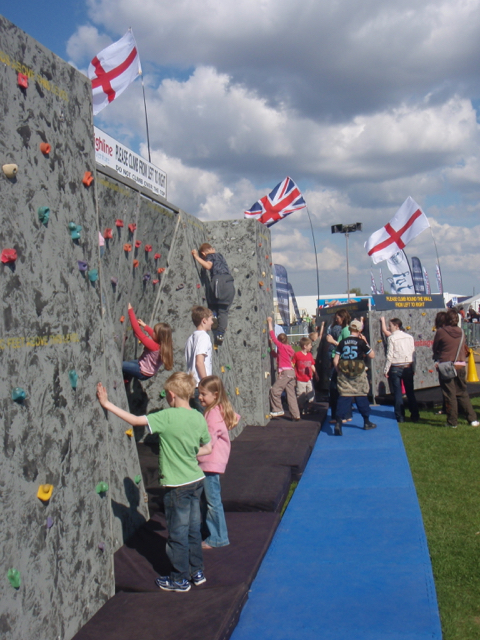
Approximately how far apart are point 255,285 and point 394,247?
7534 mm

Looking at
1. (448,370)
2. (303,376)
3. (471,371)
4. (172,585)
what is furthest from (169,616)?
(471,371)

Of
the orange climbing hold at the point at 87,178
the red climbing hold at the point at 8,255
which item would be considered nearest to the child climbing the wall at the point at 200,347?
the orange climbing hold at the point at 87,178

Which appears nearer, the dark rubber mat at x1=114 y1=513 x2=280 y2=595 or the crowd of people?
the crowd of people

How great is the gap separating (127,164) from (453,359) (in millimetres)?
5821

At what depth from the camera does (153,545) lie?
4.71 meters

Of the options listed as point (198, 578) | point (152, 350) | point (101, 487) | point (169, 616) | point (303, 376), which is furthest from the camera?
point (303, 376)

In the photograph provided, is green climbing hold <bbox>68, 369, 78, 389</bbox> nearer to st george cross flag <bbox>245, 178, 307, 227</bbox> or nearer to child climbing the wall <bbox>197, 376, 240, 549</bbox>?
child climbing the wall <bbox>197, 376, 240, 549</bbox>

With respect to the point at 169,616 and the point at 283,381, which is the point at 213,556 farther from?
the point at 283,381

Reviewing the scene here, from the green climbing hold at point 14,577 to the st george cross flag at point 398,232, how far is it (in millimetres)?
13902

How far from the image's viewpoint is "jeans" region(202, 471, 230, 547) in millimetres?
4656

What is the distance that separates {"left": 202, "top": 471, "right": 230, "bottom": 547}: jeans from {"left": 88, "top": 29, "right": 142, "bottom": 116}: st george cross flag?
19.4 ft

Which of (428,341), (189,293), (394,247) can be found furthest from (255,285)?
(394,247)

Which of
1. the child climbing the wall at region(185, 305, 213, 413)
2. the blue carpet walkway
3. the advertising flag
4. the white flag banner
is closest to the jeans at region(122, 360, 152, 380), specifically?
the child climbing the wall at region(185, 305, 213, 413)

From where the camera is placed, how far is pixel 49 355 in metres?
3.37
